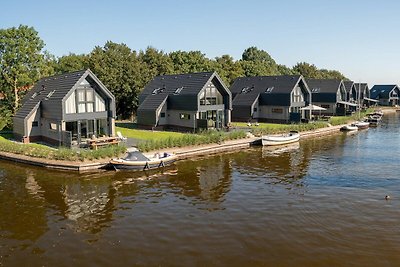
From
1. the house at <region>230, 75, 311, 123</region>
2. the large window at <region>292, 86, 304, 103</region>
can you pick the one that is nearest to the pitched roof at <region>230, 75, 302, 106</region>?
the house at <region>230, 75, 311, 123</region>

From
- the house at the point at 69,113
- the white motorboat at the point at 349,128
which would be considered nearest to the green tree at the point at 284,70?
the white motorboat at the point at 349,128

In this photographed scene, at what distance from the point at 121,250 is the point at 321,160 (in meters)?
23.0

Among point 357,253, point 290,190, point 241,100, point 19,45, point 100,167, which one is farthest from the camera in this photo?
point 241,100

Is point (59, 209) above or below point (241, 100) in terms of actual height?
below

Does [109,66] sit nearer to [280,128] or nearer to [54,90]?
[54,90]

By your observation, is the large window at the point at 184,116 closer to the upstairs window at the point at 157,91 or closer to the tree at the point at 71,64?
the upstairs window at the point at 157,91

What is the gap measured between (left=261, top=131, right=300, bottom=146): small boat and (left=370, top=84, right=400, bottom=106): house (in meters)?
80.2

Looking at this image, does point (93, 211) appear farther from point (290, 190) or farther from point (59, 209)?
point (290, 190)

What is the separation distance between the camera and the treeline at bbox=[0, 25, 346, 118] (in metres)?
44.2

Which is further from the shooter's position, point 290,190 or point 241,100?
point 241,100

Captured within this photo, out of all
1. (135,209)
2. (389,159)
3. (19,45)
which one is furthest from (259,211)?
(19,45)

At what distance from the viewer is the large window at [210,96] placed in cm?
4467

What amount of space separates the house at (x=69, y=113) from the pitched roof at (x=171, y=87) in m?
11.2

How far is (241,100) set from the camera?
2333 inches
